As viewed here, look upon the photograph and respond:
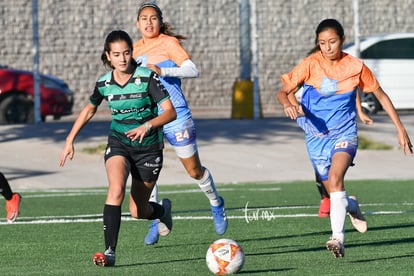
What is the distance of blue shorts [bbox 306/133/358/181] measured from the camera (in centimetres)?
1003

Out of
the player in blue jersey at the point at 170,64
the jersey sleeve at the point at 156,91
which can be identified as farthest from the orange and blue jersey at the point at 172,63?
the jersey sleeve at the point at 156,91

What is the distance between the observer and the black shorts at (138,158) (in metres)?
9.34

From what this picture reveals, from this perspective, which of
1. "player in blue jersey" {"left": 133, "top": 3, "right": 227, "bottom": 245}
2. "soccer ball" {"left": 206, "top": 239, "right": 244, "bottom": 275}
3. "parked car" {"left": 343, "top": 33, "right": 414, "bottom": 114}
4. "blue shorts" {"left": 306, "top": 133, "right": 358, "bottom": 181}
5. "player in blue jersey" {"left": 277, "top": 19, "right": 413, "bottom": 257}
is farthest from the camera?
"parked car" {"left": 343, "top": 33, "right": 414, "bottom": 114}

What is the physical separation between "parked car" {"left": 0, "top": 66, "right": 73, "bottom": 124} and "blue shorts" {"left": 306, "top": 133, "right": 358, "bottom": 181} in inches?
646

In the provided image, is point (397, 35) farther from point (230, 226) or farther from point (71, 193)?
point (230, 226)

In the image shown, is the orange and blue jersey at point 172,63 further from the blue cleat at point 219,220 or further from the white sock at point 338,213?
the white sock at point 338,213

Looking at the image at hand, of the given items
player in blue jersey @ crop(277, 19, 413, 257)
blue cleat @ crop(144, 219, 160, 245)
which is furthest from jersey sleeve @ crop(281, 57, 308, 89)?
blue cleat @ crop(144, 219, 160, 245)

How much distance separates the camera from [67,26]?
3466 cm

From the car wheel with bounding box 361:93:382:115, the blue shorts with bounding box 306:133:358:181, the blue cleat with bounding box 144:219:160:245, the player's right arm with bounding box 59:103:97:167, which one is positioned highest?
the player's right arm with bounding box 59:103:97:167

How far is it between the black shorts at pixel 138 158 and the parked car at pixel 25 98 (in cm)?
1709

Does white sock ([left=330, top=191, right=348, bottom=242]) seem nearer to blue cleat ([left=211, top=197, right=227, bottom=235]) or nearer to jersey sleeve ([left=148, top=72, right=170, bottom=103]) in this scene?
jersey sleeve ([left=148, top=72, right=170, bottom=103])

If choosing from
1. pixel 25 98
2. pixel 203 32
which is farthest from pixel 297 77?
pixel 203 32

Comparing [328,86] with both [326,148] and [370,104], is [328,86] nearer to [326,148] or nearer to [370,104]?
[326,148]

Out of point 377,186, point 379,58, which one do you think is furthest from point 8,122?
point 377,186
